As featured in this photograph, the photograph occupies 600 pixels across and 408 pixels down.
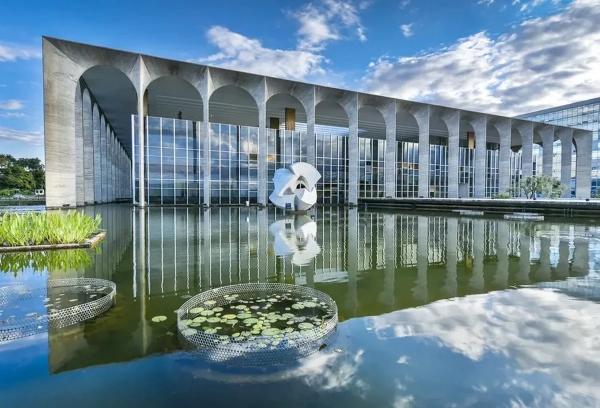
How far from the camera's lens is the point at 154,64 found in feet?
99.8

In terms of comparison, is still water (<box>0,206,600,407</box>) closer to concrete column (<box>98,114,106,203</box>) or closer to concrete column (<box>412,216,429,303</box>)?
concrete column (<box>412,216,429,303</box>)

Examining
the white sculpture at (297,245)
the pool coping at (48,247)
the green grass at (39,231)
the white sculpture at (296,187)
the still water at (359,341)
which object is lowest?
the still water at (359,341)

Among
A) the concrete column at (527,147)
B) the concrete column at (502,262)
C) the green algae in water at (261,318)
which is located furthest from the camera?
the concrete column at (527,147)

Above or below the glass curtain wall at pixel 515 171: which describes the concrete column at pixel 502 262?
below

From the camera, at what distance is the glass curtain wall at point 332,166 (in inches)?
1626

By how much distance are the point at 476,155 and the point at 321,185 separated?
25230 millimetres

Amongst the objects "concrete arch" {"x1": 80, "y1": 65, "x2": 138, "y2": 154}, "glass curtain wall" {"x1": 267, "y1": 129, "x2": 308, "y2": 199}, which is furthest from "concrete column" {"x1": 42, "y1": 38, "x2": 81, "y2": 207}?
"glass curtain wall" {"x1": 267, "y1": 129, "x2": 308, "y2": 199}

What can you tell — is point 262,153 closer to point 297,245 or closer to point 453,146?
point 297,245

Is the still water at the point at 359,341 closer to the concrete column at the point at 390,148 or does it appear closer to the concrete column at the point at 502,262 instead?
the concrete column at the point at 502,262

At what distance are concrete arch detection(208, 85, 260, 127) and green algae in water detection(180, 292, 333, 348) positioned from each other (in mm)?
33905

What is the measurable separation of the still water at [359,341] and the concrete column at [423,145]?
3890 cm

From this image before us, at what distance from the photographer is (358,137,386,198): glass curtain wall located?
4419 cm

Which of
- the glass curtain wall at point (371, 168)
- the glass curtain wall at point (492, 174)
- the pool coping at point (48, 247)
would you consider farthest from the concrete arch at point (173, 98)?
the glass curtain wall at point (492, 174)

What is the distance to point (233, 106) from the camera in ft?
138
